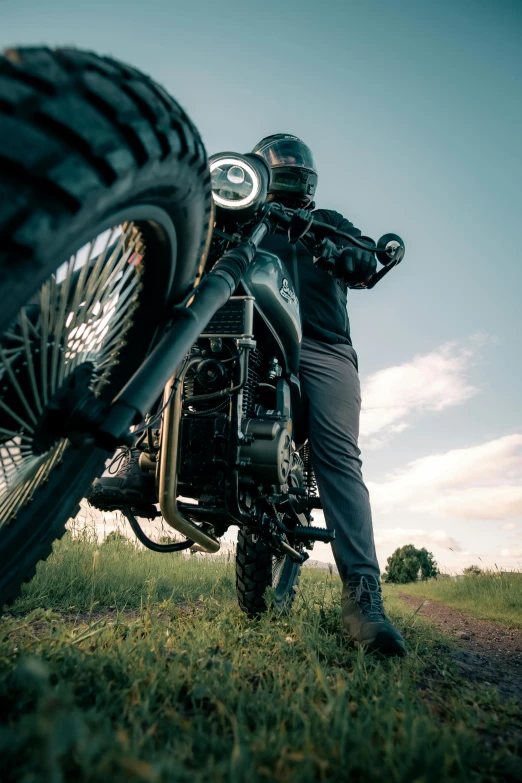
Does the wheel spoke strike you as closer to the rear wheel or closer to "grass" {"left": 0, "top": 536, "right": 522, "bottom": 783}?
the rear wheel

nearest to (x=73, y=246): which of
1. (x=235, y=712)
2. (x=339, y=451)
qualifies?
(x=235, y=712)

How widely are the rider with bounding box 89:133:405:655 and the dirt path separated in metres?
0.32

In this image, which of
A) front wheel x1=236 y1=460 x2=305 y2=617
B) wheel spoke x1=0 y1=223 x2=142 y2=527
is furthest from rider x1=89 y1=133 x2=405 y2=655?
wheel spoke x1=0 y1=223 x2=142 y2=527

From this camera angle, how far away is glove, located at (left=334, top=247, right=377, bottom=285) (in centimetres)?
208

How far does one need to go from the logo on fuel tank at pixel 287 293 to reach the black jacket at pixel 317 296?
409 millimetres

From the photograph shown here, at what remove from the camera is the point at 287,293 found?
210 centimetres

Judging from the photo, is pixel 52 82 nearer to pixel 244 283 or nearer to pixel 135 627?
pixel 244 283

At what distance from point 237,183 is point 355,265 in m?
0.65

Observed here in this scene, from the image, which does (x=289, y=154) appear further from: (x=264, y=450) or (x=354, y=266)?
(x=264, y=450)

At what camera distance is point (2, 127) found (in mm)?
711

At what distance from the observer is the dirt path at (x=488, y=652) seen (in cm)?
174

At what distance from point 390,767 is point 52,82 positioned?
3.70 feet

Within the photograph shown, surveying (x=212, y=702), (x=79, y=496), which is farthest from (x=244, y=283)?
(x=212, y=702)

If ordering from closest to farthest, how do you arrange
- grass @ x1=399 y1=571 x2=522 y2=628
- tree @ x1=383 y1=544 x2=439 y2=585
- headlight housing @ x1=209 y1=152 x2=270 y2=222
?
1. headlight housing @ x1=209 y1=152 x2=270 y2=222
2. grass @ x1=399 y1=571 x2=522 y2=628
3. tree @ x1=383 y1=544 x2=439 y2=585
